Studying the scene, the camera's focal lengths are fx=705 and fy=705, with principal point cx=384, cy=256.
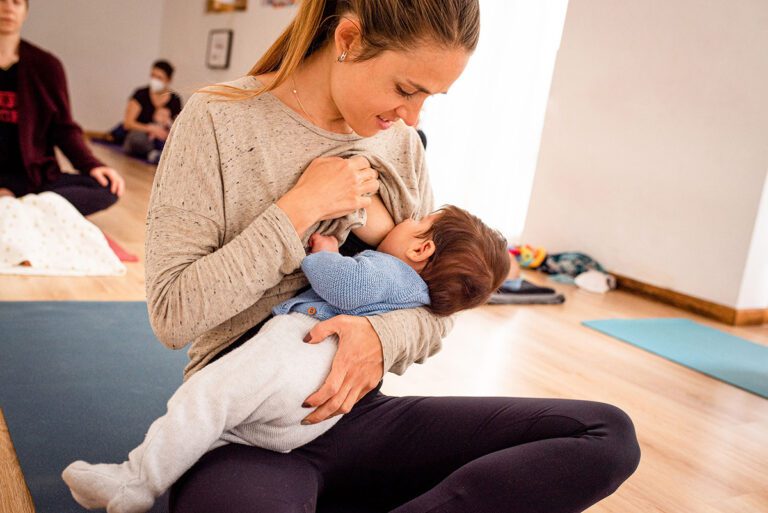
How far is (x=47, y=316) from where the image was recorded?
90.5 inches

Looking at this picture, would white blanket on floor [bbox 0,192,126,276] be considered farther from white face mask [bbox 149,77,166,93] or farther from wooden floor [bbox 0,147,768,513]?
white face mask [bbox 149,77,166,93]

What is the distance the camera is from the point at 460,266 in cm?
124

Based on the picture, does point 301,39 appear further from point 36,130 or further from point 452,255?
point 36,130

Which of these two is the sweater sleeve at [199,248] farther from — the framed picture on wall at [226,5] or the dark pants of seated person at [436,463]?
the framed picture on wall at [226,5]

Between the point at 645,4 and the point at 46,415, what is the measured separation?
411cm

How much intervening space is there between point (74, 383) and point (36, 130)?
194 cm

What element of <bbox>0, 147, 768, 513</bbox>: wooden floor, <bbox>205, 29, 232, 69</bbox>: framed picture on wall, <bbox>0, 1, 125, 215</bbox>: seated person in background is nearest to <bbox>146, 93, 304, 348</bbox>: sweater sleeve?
<bbox>0, 147, 768, 513</bbox>: wooden floor

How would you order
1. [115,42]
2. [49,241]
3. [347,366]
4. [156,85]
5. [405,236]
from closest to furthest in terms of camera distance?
[347,366], [405,236], [49,241], [156,85], [115,42]

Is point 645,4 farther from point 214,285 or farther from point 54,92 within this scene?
point 214,285

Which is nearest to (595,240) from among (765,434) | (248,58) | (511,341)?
(511,341)

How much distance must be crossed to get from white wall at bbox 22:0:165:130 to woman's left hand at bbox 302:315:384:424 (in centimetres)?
897

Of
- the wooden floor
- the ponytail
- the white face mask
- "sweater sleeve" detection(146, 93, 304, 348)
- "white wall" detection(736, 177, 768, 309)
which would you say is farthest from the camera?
the white face mask

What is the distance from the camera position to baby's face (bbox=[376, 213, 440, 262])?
127cm

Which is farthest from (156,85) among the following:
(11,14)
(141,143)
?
(11,14)
